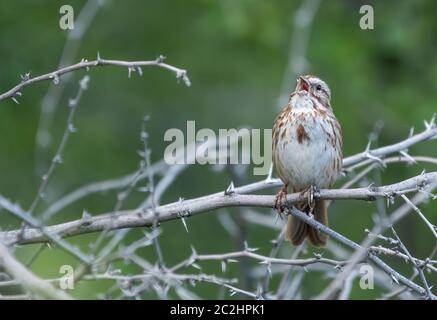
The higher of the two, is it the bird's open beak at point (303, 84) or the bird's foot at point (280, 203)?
the bird's open beak at point (303, 84)

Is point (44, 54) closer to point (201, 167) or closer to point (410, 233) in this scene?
point (201, 167)

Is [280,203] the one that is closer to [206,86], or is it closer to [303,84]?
[303,84]

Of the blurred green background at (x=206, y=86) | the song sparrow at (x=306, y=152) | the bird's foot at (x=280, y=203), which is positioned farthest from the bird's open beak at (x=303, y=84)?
the blurred green background at (x=206, y=86)

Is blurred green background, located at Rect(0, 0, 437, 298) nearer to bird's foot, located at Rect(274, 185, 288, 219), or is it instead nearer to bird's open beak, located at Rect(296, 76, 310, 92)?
bird's open beak, located at Rect(296, 76, 310, 92)

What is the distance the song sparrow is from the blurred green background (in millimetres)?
3055

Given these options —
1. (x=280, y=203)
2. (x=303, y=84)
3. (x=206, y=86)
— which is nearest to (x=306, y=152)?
(x=303, y=84)

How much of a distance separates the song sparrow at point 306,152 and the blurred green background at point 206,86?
305cm

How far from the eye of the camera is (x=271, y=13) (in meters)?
9.62

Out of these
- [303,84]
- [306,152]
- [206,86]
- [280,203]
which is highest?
[206,86]

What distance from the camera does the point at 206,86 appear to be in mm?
9602

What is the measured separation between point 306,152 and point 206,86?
4.37m

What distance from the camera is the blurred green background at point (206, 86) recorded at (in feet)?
28.9

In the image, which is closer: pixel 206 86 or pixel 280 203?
pixel 280 203

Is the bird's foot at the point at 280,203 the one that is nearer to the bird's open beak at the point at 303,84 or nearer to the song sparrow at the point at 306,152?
the song sparrow at the point at 306,152
